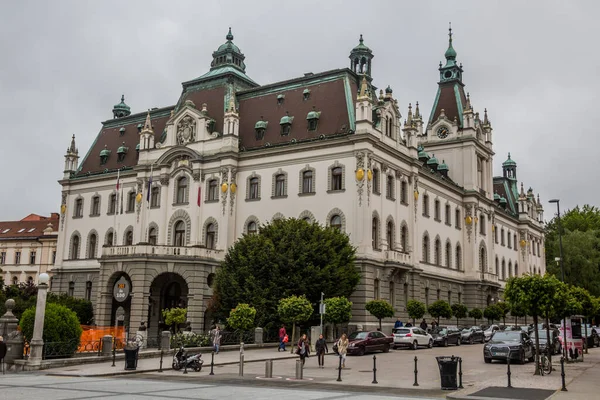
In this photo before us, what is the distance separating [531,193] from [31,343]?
80.4 metres

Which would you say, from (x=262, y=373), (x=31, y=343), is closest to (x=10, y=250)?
(x=31, y=343)

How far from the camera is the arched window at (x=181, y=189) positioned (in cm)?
5922

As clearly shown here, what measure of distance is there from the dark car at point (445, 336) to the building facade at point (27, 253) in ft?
204

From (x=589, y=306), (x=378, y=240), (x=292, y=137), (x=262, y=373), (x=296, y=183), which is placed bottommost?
(x=262, y=373)

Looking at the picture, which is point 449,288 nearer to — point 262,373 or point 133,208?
point 133,208

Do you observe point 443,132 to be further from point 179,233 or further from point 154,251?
point 154,251

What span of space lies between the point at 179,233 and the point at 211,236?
3856 millimetres

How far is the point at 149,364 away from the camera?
32125mm

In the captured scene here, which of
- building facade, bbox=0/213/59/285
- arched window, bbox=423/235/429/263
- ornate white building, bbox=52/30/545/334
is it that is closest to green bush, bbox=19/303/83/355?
ornate white building, bbox=52/30/545/334

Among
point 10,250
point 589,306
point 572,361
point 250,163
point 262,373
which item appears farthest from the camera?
point 10,250

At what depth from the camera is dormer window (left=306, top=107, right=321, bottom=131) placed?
53875 millimetres

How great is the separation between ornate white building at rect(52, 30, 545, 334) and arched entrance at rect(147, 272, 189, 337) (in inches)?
5.1

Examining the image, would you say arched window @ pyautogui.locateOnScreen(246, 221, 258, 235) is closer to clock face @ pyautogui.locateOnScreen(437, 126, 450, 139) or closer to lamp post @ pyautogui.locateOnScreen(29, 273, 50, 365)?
lamp post @ pyautogui.locateOnScreen(29, 273, 50, 365)

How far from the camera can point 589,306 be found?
1688 inches
